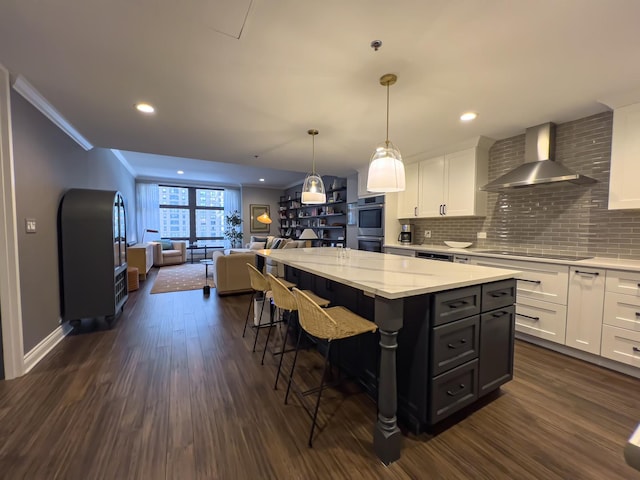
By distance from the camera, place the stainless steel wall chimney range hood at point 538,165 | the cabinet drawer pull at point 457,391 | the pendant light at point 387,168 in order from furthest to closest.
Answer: the stainless steel wall chimney range hood at point 538,165 → the pendant light at point 387,168 → the cabinet drawer pull at point 457,391

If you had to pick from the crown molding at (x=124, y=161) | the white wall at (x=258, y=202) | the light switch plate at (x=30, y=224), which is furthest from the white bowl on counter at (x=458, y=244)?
the white wall at (x=258, y=202)

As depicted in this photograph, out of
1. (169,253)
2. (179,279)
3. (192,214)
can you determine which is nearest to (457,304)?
(179,279)

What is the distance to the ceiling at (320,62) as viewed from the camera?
1409mm

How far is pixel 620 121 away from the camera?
2314 millimetres

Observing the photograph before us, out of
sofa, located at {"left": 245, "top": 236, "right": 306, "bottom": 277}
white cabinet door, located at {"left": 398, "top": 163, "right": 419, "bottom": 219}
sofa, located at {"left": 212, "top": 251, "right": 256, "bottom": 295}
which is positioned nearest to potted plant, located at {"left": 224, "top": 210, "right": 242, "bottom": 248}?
sofa, located at {"left": 245, "top": 236, "right": 306, "bottom": 277}

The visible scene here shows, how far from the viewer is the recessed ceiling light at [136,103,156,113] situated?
2438 millimetres

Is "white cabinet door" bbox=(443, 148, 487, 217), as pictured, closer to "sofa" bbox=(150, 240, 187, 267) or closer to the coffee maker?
the coffee maker

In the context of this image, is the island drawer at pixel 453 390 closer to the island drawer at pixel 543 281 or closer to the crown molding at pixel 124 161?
the island drawer at pixel 543 281

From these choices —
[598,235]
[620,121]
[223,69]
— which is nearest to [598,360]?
[598,235]

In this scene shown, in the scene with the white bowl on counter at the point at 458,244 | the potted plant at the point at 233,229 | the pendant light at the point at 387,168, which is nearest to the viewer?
the pendant light at the point at 387,168

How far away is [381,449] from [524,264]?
2376 mm

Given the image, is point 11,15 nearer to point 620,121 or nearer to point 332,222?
point 620,121

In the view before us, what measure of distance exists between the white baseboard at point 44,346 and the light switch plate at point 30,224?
3.37 ft

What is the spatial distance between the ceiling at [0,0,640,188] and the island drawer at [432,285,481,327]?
152 centimetres
